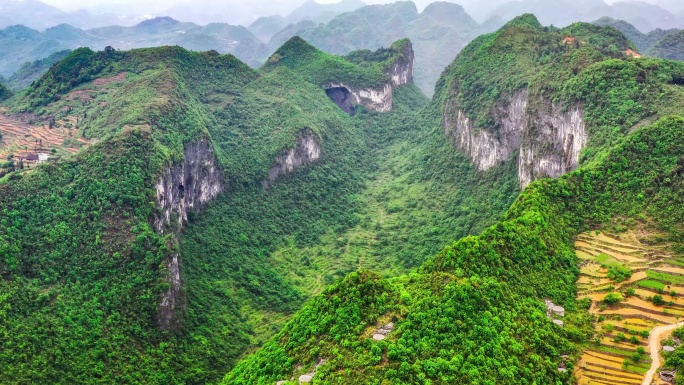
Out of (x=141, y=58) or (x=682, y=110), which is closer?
(x=682, y=110)

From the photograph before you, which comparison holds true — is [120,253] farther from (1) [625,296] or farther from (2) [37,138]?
(1) [625,296]

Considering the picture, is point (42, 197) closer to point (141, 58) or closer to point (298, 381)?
point (298, 381)

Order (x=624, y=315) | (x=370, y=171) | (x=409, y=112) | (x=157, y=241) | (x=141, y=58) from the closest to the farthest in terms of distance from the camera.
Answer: (x=624, y=315) < (x=157, y=241) < (x=141, y=58) < (x=370, y=171) < (x=409, y=112)

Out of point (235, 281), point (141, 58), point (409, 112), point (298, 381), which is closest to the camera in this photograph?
point (298, 381)

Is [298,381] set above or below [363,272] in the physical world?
below

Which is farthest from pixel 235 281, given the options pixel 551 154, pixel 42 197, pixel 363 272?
pixel 551 154

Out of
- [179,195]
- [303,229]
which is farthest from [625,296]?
[179,195]
